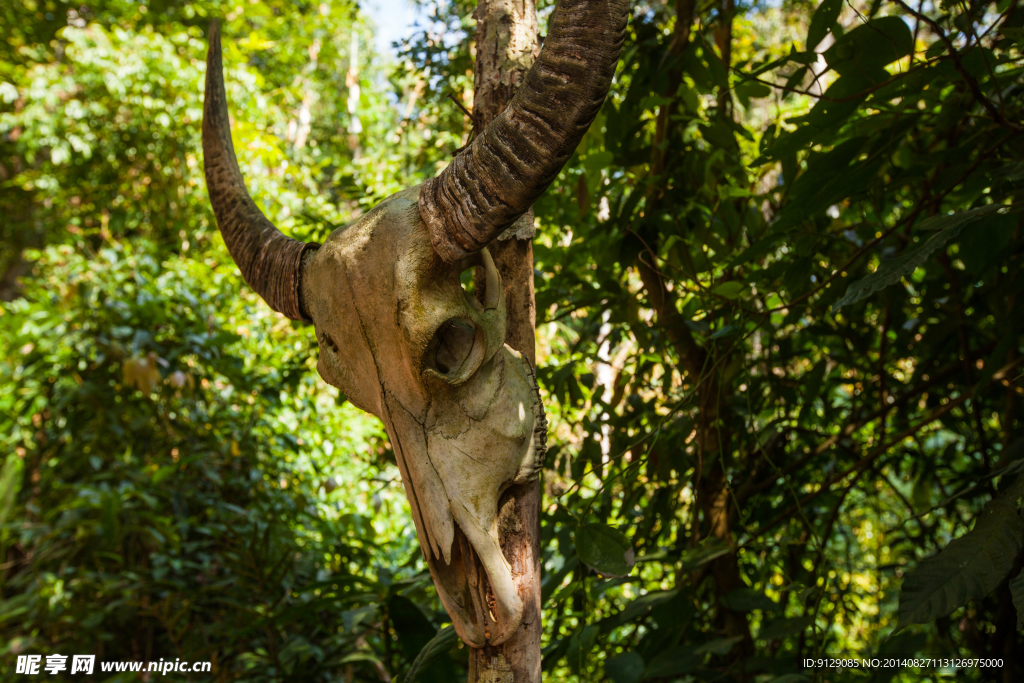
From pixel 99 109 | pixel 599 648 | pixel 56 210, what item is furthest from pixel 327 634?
pixel 56 210

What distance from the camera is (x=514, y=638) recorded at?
3.59ft

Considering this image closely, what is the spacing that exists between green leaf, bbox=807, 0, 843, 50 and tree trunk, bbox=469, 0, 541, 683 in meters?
0.69

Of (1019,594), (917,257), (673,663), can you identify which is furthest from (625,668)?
(917,257)

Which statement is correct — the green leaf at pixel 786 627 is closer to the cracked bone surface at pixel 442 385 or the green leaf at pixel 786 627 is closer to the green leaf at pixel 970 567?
the green leaf at pixel 970 567

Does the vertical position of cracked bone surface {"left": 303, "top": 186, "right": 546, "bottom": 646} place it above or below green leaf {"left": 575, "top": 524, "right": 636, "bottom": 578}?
above

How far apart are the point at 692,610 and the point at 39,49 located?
415 inches

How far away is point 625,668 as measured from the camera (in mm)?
1658

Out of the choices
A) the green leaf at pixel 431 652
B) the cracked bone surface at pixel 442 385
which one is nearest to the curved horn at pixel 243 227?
the cracked bone surface at pixel 442 385

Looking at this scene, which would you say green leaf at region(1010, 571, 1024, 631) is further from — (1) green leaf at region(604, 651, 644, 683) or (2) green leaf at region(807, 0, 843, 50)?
(2) green leaf at region(807, 0, 843, 50)

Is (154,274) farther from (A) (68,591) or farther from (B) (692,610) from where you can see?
(B) (692,610)

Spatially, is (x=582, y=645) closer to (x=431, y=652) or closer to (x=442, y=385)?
(x=431, y=652)

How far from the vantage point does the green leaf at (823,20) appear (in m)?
1.49

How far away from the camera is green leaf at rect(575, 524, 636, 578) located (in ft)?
4.26

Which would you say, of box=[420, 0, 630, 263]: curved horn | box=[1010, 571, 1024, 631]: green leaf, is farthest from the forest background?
box=[420, 0, 630, 263]: curved horn
